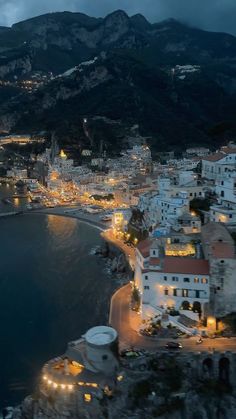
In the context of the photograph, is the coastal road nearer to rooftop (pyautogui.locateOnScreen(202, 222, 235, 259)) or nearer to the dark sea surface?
the dark sea surface

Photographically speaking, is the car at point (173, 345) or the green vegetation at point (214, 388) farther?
the car at point (173, 345)

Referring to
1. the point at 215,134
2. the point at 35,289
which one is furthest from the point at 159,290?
the point at 215,134

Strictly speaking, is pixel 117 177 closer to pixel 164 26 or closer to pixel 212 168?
pixel 212 168

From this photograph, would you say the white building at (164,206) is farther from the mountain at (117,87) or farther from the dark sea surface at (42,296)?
the mountain at (117,87)

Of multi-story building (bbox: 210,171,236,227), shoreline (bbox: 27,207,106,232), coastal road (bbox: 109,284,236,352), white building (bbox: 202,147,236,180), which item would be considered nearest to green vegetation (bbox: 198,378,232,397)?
coastal road (bbox: 109,284,236,352)

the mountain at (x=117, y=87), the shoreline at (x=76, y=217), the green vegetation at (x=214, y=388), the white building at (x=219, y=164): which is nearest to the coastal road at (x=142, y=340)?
the green vegetation at (x=214, y=388)

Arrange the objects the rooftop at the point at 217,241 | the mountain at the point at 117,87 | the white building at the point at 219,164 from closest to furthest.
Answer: the rooftop at the point at 217,241 < the white building at the point at 219,164 < the mountain at the point at 117,87
